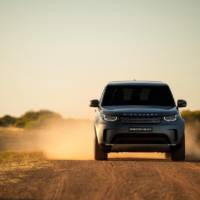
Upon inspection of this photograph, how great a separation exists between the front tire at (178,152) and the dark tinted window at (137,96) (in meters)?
1.29

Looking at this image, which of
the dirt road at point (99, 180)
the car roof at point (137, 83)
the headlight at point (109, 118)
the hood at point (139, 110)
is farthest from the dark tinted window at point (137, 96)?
the dirt road at point (99, 180)

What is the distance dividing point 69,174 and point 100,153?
11.0 feet

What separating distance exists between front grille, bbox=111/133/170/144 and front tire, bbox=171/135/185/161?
324 millimetres

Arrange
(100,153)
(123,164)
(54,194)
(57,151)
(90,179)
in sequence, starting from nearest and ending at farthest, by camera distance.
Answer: (54,194) → (90,179) → (123,164) → (100,153) → (57,151)

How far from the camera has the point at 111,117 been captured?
62.3 feet

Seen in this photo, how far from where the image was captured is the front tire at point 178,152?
1905cm

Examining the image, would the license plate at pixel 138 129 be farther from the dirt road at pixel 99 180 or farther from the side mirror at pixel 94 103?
the side mirror at pixel 94 103

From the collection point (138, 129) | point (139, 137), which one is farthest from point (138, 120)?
point (139, 137)

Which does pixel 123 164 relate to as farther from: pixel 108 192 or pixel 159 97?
pixel 108 192

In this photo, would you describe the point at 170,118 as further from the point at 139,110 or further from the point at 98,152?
the point at 98,152

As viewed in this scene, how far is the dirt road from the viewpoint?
42.9 ft

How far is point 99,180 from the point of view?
49.1ft

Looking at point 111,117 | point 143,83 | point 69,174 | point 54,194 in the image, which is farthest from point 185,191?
point 143,83

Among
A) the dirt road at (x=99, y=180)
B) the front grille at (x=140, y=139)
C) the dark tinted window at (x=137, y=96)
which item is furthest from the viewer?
the dark tinted window at (x=137, y=96)
